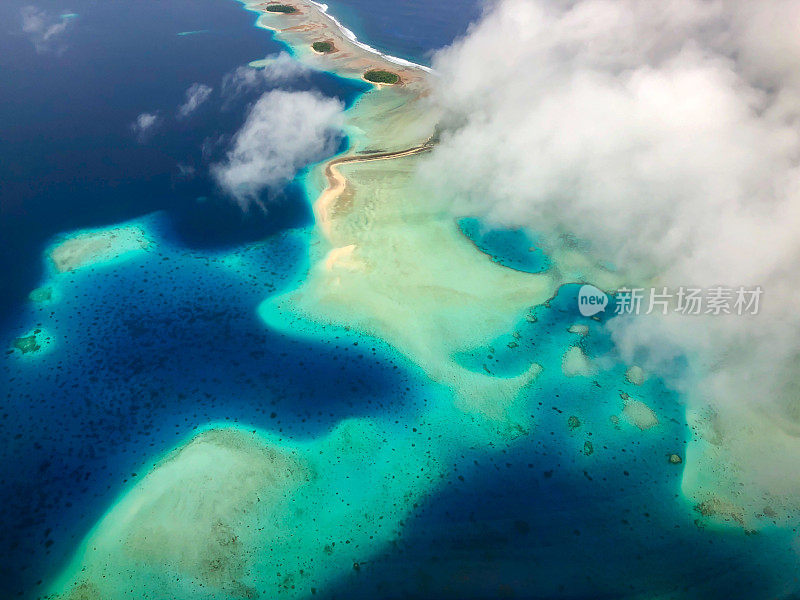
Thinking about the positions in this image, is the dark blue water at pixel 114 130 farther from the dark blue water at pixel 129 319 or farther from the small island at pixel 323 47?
the small island at pixel 323 47

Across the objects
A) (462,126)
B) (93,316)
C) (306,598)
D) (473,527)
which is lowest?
(93,316)

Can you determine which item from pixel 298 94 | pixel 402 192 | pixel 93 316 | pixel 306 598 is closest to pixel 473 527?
pixel 306 598

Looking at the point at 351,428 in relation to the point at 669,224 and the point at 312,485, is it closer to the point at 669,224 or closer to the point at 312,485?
the point at 312,485

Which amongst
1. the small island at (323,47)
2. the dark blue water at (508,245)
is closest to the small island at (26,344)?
the dark blue water at (508,245)

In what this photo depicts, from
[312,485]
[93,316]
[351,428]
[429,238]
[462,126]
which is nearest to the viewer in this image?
[312,485]

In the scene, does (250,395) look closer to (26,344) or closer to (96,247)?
(26,344)

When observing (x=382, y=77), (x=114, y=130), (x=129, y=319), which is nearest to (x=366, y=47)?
(x=382, y=77)
